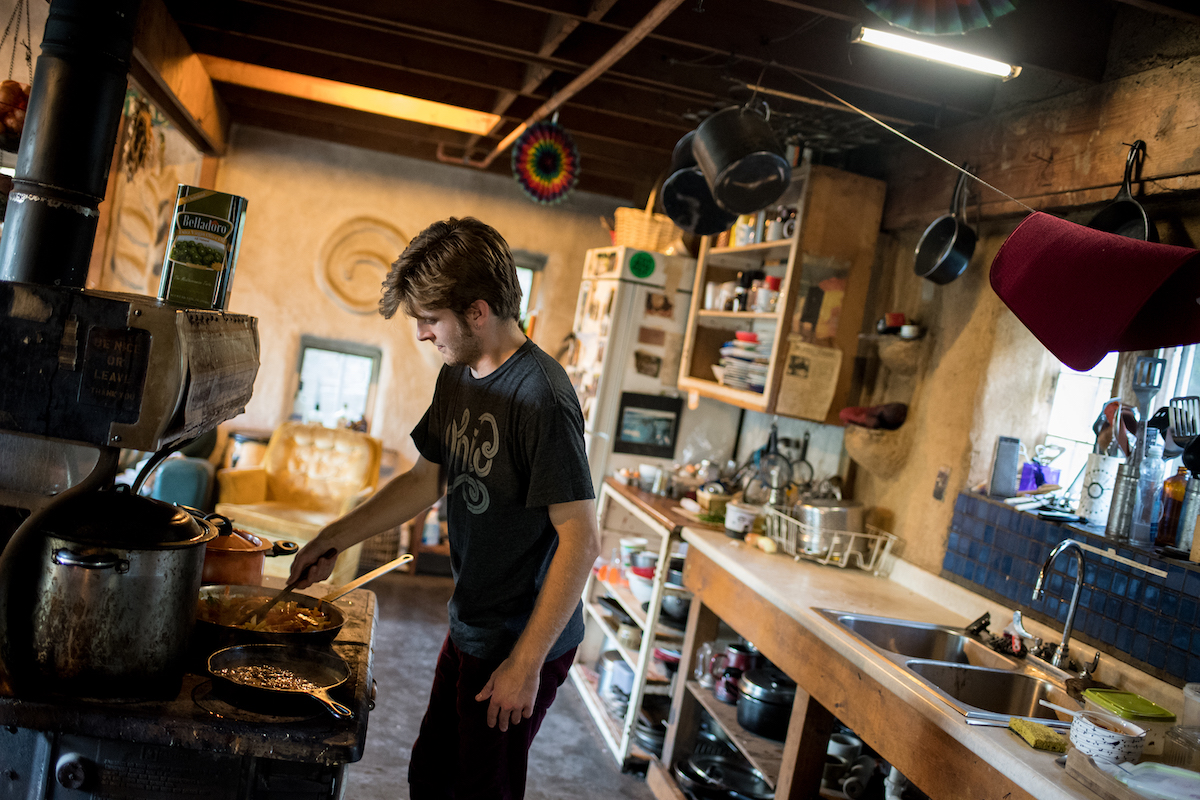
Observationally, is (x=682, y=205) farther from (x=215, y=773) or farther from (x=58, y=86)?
(x=215, y=773)

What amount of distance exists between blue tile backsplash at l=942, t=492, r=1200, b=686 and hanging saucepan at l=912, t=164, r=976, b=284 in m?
0.75

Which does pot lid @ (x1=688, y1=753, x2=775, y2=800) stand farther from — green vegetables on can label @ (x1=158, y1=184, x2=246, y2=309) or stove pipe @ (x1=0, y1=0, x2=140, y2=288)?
stove pipe @ (x1=0, y1=0, x2=140, y2=288)

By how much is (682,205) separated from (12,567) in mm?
2590

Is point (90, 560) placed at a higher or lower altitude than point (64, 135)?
lower

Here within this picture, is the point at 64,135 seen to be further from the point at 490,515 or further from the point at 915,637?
the point at 915,637

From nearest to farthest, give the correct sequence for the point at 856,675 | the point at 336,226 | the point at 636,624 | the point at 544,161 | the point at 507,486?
the point at 507,486 → the point at 856,675 → the point at 636,624 → the point at 544,161 → the point at 336,226

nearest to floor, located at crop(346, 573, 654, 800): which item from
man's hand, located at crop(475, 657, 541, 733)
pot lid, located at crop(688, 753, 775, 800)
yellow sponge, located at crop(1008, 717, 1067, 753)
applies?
pot lid, located at crop(688, 753, 775, 800)

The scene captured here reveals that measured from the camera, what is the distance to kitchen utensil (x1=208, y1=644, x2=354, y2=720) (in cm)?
142

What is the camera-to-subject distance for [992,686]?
2367mm

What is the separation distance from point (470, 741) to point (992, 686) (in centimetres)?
139

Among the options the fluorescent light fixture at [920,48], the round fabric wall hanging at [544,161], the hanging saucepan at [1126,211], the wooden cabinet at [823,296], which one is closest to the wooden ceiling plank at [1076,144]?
the hanging saucepan at [1126,211]

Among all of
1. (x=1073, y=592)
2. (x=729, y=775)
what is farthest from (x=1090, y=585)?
(x=729, y=775)

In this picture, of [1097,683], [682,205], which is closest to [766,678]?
Result: [1097,683]

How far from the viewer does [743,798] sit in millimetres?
3129
